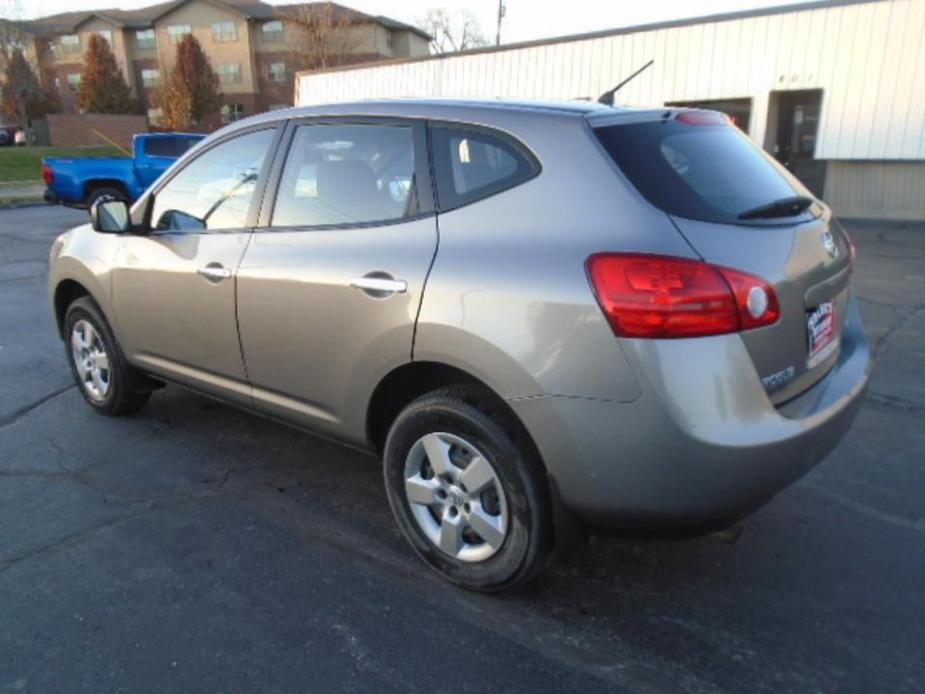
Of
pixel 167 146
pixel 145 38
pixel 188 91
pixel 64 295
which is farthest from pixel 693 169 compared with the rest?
pixel 145 38

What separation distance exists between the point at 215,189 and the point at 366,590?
209 cm

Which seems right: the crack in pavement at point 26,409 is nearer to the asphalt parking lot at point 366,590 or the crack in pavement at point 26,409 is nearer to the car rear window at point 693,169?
the asphalt parking lot at point 366,590

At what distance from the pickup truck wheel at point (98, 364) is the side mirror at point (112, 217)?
59 centimetres

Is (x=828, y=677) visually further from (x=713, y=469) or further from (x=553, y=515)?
(x=553, y=515)

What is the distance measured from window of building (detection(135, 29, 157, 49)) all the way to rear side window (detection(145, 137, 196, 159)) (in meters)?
48.2

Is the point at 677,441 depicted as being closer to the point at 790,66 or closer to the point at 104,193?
the point at 790,66

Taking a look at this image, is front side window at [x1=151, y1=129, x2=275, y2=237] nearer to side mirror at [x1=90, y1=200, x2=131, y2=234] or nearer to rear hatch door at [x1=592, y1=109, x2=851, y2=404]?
side mirror at [x1=90, y1=200, x2=131, y2=234]

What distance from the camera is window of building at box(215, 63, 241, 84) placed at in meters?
54.0

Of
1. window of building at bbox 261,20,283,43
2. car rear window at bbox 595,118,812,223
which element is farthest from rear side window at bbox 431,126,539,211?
window of building at bbox 261,20,283,43

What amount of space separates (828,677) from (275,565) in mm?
2004

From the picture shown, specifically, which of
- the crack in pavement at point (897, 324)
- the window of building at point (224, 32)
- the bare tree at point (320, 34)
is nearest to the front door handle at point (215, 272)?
the crack in pavement at point (897, 324)

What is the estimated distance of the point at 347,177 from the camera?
2906 mm

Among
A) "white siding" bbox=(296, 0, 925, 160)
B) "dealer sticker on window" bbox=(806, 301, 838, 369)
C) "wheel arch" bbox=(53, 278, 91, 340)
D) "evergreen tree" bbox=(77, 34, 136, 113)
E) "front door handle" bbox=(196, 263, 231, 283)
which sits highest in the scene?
"evergreen tree" bbox=(77, 34, 136, 113)

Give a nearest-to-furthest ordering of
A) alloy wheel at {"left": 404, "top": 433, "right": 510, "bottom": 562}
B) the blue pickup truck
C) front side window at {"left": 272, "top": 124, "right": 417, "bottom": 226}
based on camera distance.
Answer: alloy wheel at {"left": 404, "top": 433, "right": 510, "bottom": 562} < front side window at {"left": 272, "top": 124, "right": 417, "bottom": 226} < the blue pickup truck
